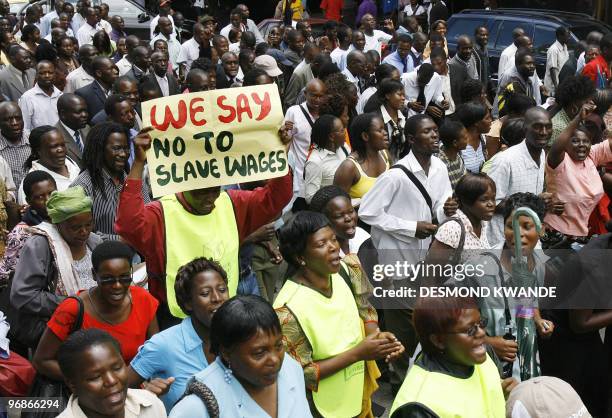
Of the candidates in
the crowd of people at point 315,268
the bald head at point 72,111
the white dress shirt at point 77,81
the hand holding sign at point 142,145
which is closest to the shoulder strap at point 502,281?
the crowd of people at point 315,268

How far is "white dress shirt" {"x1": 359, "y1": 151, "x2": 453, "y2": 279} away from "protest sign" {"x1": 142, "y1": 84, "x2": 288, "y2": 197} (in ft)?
4.06

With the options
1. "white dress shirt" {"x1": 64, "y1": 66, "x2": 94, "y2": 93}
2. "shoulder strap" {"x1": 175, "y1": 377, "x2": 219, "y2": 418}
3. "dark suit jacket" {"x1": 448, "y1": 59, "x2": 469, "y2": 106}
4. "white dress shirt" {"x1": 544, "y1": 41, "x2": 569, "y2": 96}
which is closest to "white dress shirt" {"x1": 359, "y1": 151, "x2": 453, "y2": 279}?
"shoulder strap" {"x1": 175, "y1": 377, "x2": 219, "y2": 418}

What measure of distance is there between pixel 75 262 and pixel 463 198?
2.20 metres

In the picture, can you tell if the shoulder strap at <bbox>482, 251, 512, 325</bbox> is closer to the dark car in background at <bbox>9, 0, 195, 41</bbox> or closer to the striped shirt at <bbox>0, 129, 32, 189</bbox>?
the striped shirt at <bbox>0, 129, 32, 189</bbox>

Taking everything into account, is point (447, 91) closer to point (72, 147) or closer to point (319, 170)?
point (319, 170)

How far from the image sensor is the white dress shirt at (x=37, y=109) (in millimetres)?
9539

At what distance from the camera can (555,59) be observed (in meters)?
13.8

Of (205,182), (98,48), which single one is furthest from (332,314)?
(98,48)

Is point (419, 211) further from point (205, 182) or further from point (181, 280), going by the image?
point (181, 280)

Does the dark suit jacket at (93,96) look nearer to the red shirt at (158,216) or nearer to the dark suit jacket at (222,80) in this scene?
the dark suit jacket at (222,80)

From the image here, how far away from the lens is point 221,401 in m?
3.31

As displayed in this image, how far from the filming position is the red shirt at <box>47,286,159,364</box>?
14.3 feet

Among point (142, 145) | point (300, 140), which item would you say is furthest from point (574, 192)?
point (142, 145)

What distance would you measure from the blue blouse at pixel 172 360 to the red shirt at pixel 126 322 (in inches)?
11.6
